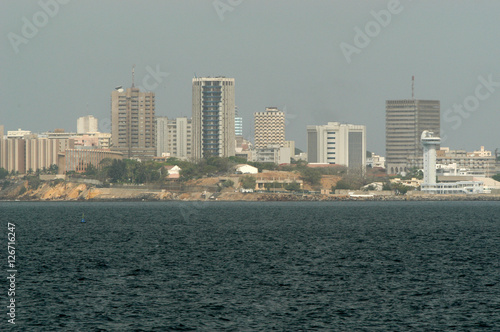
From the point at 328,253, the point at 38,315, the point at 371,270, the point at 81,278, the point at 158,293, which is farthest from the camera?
the point at 328,253

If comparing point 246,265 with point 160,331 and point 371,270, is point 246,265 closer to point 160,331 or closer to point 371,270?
point 371,270

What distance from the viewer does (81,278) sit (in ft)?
191

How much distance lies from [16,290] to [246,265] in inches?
806

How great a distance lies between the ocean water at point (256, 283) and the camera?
1689 inches

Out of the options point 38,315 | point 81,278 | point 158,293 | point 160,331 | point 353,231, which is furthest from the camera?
point 353,231

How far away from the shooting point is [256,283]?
55.7 meters

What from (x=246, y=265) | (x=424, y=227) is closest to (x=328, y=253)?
(x=246, y=265)

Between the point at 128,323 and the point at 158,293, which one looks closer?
the point at 128,323

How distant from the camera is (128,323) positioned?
42188 mm

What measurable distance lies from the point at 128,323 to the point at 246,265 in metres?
24.7

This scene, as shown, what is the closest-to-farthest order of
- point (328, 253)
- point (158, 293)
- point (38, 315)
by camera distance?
point (38, 315)
point (158, 293)
point (328, 253)

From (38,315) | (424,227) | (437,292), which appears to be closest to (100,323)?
(38,315)

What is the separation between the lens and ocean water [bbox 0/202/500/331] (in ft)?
141

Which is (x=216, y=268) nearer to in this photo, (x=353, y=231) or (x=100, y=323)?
(x=100, y=323)
